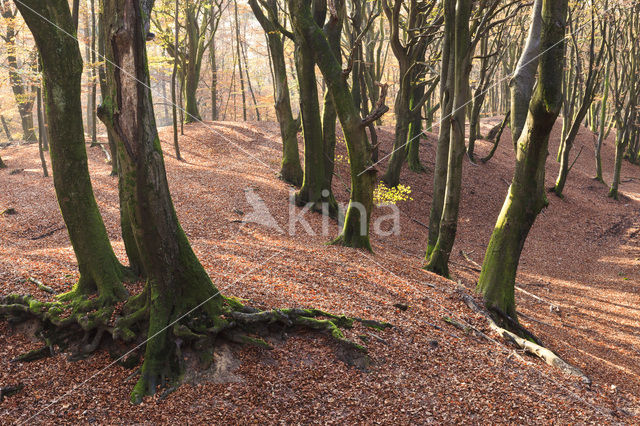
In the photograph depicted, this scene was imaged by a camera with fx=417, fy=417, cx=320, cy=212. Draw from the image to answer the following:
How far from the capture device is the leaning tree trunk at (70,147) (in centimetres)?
425

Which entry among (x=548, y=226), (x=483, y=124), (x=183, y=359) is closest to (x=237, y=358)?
(x=183, y=359)

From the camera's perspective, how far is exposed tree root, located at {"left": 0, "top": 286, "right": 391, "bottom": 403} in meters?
4.09

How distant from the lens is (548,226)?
15.4 metres

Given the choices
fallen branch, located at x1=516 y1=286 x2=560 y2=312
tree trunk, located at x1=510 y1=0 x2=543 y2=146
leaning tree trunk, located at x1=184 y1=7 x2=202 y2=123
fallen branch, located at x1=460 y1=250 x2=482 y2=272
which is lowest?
fallen branch, located at x1=516 y1=286 x2=560 y2=312

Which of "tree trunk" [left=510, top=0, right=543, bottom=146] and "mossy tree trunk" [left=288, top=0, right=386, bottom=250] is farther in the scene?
"mossy tree trunk" [left=288, top=0, right=386, bottom=250]

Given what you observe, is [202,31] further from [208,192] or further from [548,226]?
[548,226]

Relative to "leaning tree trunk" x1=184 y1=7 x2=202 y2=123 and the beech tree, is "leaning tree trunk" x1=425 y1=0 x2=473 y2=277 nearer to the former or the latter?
the beech tree

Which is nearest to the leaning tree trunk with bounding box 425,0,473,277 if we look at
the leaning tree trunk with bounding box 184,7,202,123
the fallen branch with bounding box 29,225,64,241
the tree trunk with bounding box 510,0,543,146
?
the tree trunk with bounding box 510,0,543,146

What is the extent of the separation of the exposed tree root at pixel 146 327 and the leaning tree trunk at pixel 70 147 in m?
0.29

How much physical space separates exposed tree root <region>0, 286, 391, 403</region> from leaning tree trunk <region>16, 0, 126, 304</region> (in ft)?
0.94

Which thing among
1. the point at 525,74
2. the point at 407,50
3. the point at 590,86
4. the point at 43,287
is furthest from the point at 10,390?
the point at 590,86

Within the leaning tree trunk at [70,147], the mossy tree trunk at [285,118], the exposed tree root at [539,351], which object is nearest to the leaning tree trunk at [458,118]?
the exposed tree root at [539,351]

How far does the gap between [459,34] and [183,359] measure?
6690 mm

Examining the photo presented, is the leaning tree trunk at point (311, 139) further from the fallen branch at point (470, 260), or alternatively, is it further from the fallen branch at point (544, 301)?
the fallen branch at point (544, 301)
